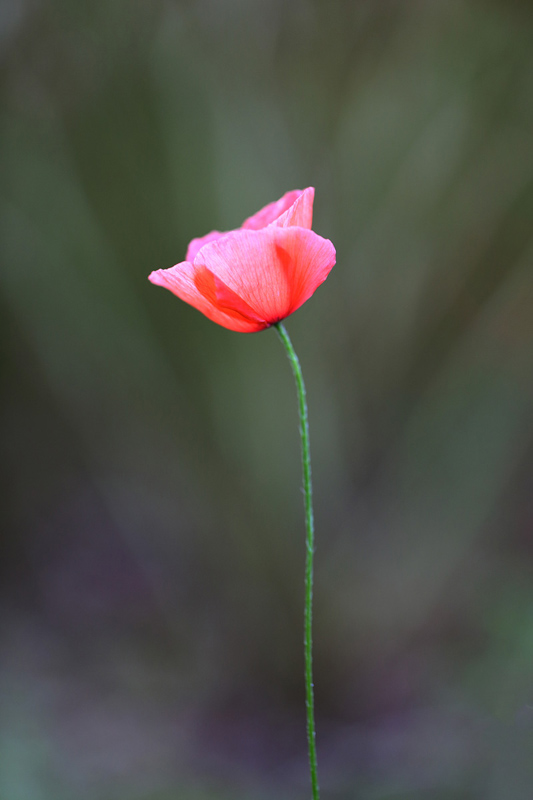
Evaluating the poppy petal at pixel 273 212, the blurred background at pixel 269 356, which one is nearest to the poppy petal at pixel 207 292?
the poppy petal at pixel 273 212

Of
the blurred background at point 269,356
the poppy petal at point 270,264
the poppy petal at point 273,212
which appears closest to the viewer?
the poppy petal at point 270,264

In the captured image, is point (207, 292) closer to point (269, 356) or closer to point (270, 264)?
point (270, 264)

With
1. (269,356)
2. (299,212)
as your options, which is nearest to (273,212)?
(299,212)

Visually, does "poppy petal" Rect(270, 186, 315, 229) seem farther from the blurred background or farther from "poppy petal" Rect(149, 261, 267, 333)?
the blurred background

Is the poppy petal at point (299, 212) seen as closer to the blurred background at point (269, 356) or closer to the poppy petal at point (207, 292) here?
the poppy petal at point (207, 292)

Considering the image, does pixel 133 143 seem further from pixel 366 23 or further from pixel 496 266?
pixel 496 266

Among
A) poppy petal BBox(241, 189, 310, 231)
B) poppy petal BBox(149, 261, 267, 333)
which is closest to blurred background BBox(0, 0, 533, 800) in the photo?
poppy petal BBox(241, 189, 310, 231)

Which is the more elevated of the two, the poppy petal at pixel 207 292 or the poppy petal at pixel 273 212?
the poppy petal at pixel 273 212

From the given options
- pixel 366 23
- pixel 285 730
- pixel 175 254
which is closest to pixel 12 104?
pixel 175 254
